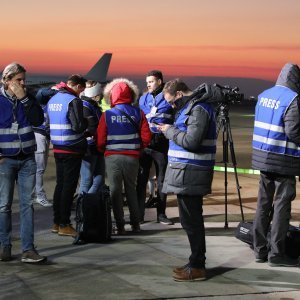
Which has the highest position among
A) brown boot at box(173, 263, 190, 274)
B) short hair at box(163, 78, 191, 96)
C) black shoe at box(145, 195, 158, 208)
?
short hair at box(163, 78, 191, 96)

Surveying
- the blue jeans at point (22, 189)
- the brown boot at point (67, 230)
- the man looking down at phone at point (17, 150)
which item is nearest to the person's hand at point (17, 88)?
the man looking down at phone at point (17, 150)

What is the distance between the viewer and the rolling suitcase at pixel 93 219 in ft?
24.7

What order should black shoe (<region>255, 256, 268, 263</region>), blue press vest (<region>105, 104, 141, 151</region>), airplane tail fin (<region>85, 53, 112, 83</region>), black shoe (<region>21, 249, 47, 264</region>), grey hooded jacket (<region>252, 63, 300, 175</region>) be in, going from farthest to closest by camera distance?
airplane tail fin (<region>85, 53, 112, 83</region>)
blue press vest (<region>105, 104, 141, 151</region>)
black shoe (<region>255, 256, 268, 263</region>)
black shoe (<region>21, 249, 47, 264</region>)
grey hooded jacket (<region>252, 63, 300, 175</region>)

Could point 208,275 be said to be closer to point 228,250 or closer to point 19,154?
point 228,250

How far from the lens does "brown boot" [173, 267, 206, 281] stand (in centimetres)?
606

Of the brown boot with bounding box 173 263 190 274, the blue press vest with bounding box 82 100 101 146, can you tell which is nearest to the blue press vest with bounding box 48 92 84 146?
Result: the blue press vest with bounding box 82 100 101 146

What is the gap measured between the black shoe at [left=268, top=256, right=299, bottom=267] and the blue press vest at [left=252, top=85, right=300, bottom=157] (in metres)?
0.97

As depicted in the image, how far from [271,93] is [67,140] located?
99.3 inches

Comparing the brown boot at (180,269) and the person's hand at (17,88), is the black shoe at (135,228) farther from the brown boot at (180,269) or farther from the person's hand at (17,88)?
the person's hand at (17,88)

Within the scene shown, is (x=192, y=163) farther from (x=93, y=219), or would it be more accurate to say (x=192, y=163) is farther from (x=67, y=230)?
(x=67, y=230)

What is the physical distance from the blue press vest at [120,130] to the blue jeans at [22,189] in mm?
1416

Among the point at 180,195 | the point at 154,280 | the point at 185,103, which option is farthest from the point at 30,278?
the point at 185,103

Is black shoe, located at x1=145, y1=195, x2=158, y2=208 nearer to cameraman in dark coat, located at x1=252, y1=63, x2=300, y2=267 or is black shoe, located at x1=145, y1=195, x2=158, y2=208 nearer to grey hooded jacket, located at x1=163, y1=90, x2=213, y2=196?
cameraman in dark coat, located at x1=252, y1=63, x2=300, y2=267

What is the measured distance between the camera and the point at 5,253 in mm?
6723
